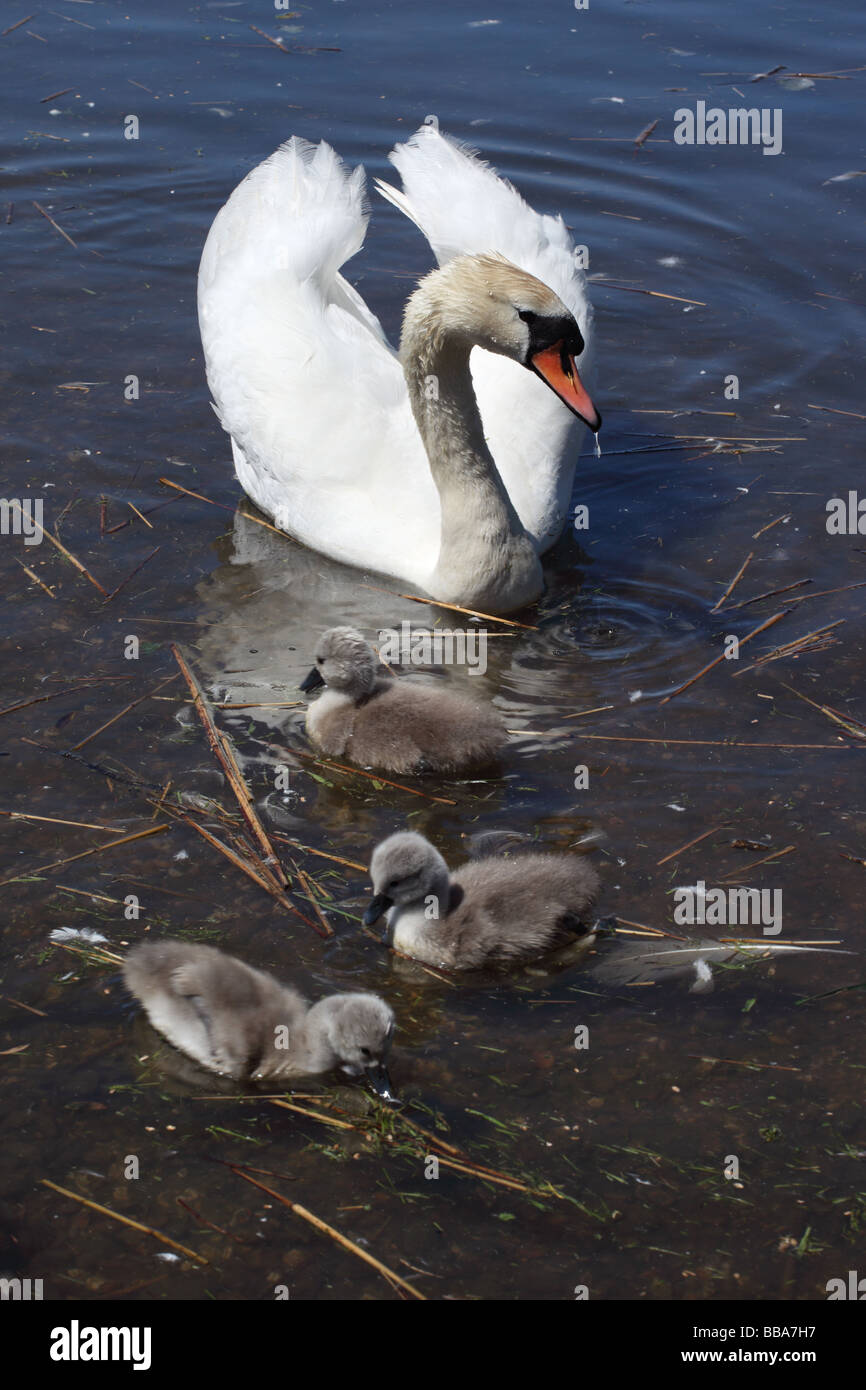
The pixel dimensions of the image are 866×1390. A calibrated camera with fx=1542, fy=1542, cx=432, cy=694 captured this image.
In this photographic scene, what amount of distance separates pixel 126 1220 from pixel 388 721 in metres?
2.24

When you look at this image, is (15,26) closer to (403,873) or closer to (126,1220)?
(403,873)

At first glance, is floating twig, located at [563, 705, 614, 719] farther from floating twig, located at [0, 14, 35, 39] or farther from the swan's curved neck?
floating twig, located at [0, 14, 35, 39]

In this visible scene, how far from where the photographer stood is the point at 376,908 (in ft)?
15.9

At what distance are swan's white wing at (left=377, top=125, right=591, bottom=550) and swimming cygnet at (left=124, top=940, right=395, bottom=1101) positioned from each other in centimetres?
322

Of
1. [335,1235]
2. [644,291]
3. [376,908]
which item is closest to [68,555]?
[376,908]

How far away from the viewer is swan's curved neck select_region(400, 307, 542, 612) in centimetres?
666

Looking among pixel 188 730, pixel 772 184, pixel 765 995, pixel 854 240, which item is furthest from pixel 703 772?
pixel 772 184

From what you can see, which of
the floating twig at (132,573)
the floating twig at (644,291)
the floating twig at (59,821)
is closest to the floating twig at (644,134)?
the floating twig at (644,291)

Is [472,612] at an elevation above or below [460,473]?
below

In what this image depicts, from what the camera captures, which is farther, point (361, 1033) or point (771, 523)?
point (771, 523)

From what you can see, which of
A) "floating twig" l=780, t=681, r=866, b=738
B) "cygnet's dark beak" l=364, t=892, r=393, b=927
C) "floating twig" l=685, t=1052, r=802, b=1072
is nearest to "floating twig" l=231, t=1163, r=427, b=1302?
"cygnet's dark beak" l=364, t=892, r=393, b=927

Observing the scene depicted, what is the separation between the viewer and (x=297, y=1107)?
4434 millimetres
